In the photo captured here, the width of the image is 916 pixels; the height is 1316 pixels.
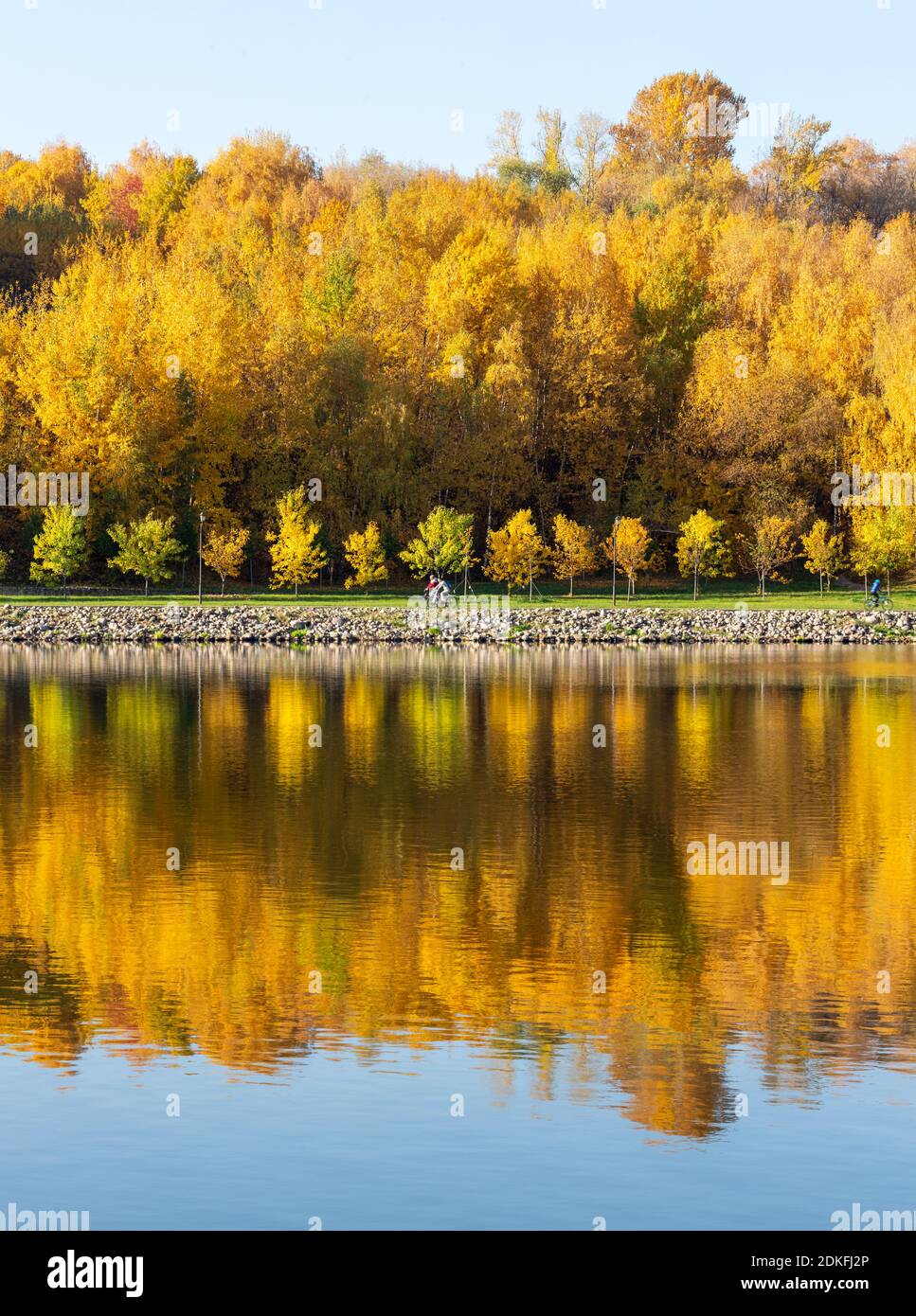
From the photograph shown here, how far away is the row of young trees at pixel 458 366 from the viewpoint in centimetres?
6256

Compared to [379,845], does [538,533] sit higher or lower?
higher

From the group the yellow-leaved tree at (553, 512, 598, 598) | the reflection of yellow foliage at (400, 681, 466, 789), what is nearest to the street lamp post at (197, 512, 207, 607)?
the yellow-leaved tree at (553, 512, 598, 598)

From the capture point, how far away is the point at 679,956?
513 inches

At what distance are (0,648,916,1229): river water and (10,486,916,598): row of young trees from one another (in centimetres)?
3356

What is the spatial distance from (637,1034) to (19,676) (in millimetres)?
29150

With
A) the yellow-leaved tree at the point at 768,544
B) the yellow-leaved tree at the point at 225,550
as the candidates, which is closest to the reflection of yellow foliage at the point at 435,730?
the yellow-leaved tree at the point at 225,550

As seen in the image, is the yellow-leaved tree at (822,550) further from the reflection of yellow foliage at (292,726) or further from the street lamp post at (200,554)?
the reflection of yellow foliage at (292,726)

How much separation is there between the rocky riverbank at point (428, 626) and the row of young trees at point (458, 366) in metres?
9.47

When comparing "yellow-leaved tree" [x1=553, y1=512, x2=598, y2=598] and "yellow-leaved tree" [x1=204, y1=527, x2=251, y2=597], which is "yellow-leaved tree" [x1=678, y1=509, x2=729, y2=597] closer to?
"yellow-leaved tree" [x1=553, y1=512, x2=598, y2=598]

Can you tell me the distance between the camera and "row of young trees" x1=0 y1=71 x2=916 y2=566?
205 feet

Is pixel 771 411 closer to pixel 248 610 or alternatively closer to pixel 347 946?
pixel 248 610

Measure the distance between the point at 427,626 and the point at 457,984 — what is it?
129 feet
